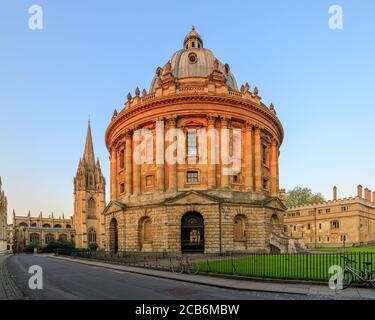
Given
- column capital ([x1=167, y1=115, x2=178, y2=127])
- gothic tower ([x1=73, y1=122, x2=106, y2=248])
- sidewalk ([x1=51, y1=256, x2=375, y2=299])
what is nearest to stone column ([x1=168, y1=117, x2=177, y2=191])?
column capital ([x1=167, y1=115, x2=178, y2=127])

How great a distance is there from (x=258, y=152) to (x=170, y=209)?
12.1 metres

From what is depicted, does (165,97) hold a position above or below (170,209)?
above

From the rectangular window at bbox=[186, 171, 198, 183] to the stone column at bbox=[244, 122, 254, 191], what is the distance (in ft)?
18.3

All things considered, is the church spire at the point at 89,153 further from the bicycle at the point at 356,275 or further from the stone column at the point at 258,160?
the bicycle at the point at 356,275

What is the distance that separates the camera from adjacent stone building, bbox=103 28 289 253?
35.0 m

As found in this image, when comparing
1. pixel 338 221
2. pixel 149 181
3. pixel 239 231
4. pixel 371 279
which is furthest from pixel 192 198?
pixel 338 221

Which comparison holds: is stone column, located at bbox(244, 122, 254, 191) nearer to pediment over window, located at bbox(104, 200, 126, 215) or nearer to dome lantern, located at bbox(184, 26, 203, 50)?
pediment over window, located at bbox(104, 200, 126, 215)

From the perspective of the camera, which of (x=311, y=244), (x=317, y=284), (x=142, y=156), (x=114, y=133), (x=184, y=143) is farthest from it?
(x=311, y=244)

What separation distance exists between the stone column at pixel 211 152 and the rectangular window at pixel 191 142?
155 centimetres

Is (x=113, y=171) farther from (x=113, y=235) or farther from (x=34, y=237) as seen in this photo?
(x=34, y=237)

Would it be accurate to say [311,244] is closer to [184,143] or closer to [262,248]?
[262,248]

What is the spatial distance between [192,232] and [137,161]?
1069 cm
